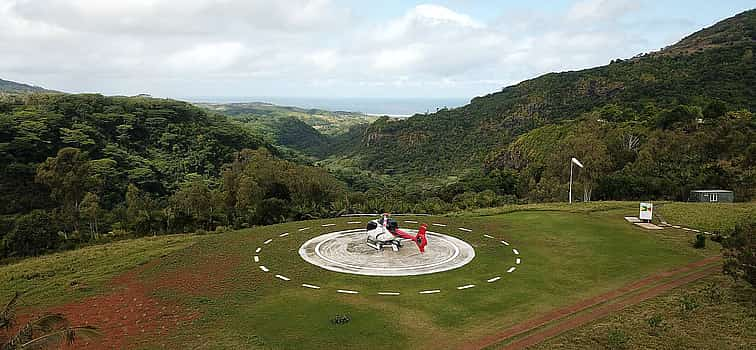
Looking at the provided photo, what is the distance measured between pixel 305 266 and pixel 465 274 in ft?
23.6

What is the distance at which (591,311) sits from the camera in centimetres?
1656

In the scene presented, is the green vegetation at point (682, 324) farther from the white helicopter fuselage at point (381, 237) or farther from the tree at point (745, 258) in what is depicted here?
the white helicopter fuselage at point (381, 237)

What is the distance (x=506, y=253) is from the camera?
23781 millimetres

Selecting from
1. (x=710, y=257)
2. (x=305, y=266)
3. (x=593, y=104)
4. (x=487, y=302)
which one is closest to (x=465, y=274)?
(x=487, y=302)

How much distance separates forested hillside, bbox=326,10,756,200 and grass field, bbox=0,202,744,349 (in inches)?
567

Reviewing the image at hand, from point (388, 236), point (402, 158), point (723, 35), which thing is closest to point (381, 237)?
point (388, 236)

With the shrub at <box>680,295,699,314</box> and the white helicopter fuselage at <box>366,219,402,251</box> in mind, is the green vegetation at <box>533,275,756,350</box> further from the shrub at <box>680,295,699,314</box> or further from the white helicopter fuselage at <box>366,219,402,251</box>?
the white helicopter fuselage at <box>366,219,402,251</box>

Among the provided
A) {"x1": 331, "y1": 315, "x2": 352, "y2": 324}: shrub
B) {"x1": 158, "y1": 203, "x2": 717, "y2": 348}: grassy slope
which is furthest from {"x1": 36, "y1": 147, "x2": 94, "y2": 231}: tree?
{"x1": 331, "y1": 315, "x2": 352, "y2": 324}: shrub

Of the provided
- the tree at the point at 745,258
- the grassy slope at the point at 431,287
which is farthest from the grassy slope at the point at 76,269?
the tree at the point at 745,258

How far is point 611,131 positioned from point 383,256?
40.6 metres

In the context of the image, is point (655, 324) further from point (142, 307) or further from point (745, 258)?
point (142, 307)

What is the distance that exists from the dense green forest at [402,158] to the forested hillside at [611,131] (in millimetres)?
239

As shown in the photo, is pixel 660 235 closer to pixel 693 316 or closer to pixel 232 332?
pixel 693 316

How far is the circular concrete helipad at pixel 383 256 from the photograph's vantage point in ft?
70.3
